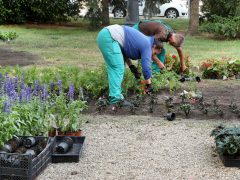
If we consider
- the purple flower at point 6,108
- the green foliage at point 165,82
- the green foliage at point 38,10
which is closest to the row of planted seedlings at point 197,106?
the green foliage at point 165,82

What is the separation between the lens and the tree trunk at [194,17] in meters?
20.7

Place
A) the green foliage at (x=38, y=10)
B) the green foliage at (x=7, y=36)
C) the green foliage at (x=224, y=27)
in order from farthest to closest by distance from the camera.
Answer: the green foliage at (x=38, y=10), the green foliage at (x=224, y=27), the green foliage at (x=7, y=36)

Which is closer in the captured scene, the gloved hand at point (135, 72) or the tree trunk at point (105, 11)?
the gloved hand at point (135, 72)

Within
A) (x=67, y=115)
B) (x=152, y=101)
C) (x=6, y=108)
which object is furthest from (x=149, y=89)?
(x=6, y=108)

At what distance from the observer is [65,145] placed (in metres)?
5.72

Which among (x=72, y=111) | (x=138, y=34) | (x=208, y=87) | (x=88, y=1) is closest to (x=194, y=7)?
(x=88, y=1)

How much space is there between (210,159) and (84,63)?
313 inches

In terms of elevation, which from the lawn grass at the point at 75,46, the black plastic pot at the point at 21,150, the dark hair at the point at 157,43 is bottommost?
the lawn grass at the point at 75,46

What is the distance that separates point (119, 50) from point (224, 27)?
12.3m

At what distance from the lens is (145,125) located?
23.5 feet

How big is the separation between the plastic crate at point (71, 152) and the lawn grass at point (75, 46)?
6844 mm

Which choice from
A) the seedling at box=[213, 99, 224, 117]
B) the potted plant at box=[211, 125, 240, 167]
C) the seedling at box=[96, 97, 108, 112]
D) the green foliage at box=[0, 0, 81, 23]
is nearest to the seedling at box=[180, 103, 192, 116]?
the seedling at box=[213, 99, 224, 117]

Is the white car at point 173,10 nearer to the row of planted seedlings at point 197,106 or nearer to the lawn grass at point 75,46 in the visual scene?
the lawn grass at point 75,46

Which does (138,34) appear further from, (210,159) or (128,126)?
(210,159)
